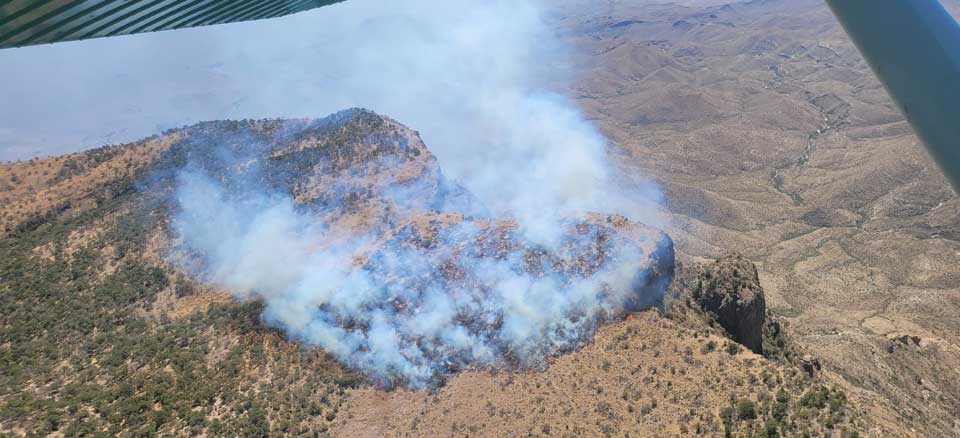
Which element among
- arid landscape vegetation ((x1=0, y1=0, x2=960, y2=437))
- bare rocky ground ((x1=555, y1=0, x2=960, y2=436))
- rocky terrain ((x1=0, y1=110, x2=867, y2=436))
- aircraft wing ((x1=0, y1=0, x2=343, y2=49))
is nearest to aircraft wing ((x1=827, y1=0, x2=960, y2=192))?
bare rocky ground ((x1=555, y1=0, x2=960, y2=436))

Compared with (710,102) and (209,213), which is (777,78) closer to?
(710,102)

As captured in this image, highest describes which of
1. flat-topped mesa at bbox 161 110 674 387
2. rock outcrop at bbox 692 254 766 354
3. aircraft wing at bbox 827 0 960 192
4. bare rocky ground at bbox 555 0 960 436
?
aircraft wing at bbox 827 0 960 192

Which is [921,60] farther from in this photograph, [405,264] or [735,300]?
[735,300]

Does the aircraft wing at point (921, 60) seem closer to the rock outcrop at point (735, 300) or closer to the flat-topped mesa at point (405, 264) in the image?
the flat-topped mesa at point (405, 264)

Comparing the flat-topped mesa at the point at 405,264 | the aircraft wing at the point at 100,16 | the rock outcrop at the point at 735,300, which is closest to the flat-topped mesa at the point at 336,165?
the flat-topped mesa at the point at 405,264

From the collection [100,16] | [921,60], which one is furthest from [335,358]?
[921,60]

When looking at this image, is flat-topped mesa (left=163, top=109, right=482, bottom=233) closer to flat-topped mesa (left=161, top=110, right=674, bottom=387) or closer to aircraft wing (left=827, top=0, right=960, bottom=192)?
flat-topped mesa (left=161, top=110, right=674, bottom=387)
